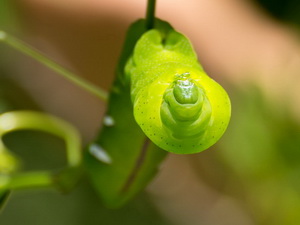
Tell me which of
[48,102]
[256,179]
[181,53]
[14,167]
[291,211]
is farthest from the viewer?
[48,102]

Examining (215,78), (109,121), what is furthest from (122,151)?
(215,78)

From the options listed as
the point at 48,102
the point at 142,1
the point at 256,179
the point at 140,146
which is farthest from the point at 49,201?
the point at 140,146

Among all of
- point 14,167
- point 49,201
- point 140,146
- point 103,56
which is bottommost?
point 49,201

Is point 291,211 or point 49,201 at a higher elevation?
point 291,211

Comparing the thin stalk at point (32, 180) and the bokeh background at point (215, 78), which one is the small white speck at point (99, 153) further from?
the bokeh background at point (215, 78)

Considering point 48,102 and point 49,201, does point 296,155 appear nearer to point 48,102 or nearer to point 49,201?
point 49,201

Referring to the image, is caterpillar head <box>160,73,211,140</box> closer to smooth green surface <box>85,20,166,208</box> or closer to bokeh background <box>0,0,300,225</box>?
smooth green surface <box>85,20,166,208</box>

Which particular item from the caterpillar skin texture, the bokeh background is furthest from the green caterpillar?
the bokeh background
